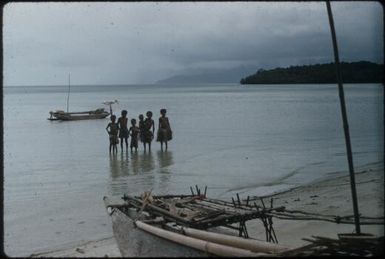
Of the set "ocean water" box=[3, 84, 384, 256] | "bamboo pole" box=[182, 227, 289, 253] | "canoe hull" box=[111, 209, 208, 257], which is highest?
"bamboo pole" box=[182, 227, 289, 253]

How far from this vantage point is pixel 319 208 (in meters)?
9.30

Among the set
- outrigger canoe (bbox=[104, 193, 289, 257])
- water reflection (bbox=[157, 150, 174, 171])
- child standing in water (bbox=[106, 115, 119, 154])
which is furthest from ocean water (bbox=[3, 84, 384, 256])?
outrigger canoe (bbox=[104, 193, 289, 257])

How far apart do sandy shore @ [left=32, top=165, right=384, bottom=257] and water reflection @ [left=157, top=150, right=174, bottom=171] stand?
549 centimetres

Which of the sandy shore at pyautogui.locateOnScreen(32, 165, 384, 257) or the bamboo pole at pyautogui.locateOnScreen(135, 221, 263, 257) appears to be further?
the sandy shore at pyautogui.locateOnScreen(32, 165, 384, 257)

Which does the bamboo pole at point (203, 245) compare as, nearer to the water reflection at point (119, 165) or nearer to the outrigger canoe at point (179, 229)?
the outrigger canoe at point (179, 229)

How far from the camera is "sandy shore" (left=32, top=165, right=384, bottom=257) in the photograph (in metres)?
7.13

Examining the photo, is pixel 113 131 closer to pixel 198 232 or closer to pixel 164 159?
pixel 164 159

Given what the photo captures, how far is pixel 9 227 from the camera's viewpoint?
888 centimetres

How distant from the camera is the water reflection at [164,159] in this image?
1611 centimetres

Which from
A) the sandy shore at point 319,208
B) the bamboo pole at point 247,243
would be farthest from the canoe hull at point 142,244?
the sandy shore at point 319,208

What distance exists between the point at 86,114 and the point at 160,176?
85.3 feet

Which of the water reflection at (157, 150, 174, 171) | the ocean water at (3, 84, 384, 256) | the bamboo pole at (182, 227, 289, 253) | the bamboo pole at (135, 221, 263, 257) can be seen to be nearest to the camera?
the bamboo pole at (135, 221, 263, 257)

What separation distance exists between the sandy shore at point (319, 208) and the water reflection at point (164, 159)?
5491 mm

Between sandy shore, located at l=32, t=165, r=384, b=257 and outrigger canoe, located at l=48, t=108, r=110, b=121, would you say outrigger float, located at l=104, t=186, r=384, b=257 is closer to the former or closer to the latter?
sandy shore, located at l=32, t=165, r=384, b=257
